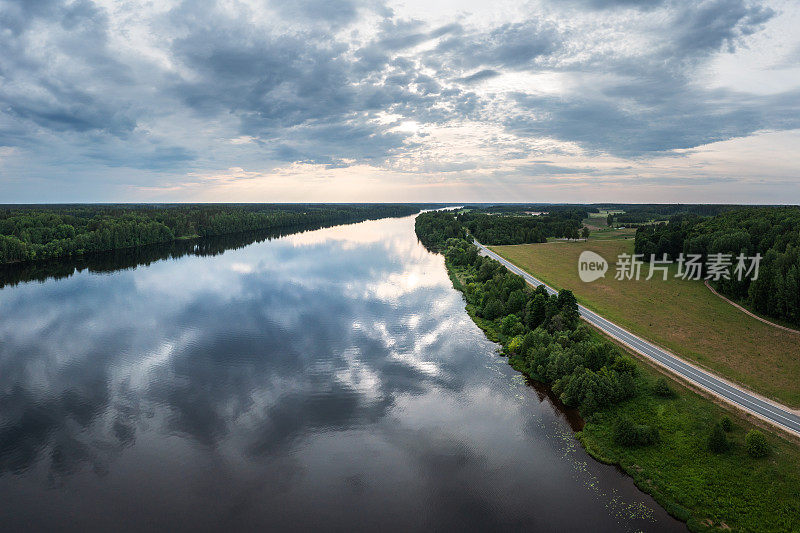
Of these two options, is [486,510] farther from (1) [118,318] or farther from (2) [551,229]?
(2) [551,229]

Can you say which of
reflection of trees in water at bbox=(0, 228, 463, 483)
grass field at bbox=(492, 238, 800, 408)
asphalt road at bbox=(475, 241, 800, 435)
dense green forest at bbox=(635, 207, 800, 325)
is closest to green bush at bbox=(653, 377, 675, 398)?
asphalt road at bbox=(475, 241, 800, 435)

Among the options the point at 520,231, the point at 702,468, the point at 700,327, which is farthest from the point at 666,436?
the point at 520,231

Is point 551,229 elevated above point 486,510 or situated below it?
above

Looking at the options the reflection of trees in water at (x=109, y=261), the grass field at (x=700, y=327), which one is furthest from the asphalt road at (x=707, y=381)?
the reflection of trees in water at (x=109, y=261)

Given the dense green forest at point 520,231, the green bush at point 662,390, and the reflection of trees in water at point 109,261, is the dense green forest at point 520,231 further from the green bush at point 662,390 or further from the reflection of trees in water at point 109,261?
the green bush at point 662,390

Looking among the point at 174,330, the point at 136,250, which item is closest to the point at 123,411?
the point at 174,330
